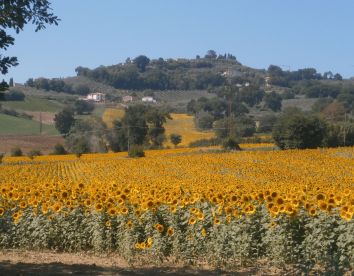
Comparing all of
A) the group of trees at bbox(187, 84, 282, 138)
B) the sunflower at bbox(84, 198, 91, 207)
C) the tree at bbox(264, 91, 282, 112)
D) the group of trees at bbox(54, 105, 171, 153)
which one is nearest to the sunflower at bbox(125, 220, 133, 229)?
the sunflower at bbox(84, 198, 91, 207)

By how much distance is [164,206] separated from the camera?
38.9 feet

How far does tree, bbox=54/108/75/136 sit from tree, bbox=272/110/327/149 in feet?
139

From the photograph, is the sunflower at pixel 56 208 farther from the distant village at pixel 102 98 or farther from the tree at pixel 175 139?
the distant village at pixel 102 98

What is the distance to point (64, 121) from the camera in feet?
328

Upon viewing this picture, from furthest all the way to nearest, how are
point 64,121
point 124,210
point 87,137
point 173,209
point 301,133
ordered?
point 64,121
point 87,137
point 301,133
point 124,210
point 173,209

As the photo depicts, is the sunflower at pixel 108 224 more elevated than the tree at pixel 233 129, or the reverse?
the sunflower at pixel 108 224

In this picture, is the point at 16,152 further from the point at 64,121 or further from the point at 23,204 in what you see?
the point at 23,204

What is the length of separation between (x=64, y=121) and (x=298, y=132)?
154ft

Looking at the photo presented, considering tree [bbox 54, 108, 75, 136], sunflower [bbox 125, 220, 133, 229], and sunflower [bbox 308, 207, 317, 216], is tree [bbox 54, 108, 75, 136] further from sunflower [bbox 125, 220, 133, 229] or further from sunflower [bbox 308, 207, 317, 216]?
sunflower [bbox 308, 207, 317, 216]

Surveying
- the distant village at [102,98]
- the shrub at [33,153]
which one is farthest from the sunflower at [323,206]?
the distant village at [102,98]

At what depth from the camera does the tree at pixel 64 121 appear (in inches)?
3873

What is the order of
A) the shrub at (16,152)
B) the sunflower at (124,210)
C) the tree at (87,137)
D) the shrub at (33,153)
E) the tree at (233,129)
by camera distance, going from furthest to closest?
1. the tree at (233,129)
2. the tree at (87,137)
3. the shrub at (16,152)
4. the shrub at (33,153)
5. the sunflower at (124,210)

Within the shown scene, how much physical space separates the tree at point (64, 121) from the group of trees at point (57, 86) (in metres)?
58.1

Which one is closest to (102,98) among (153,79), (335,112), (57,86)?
(57,86)
